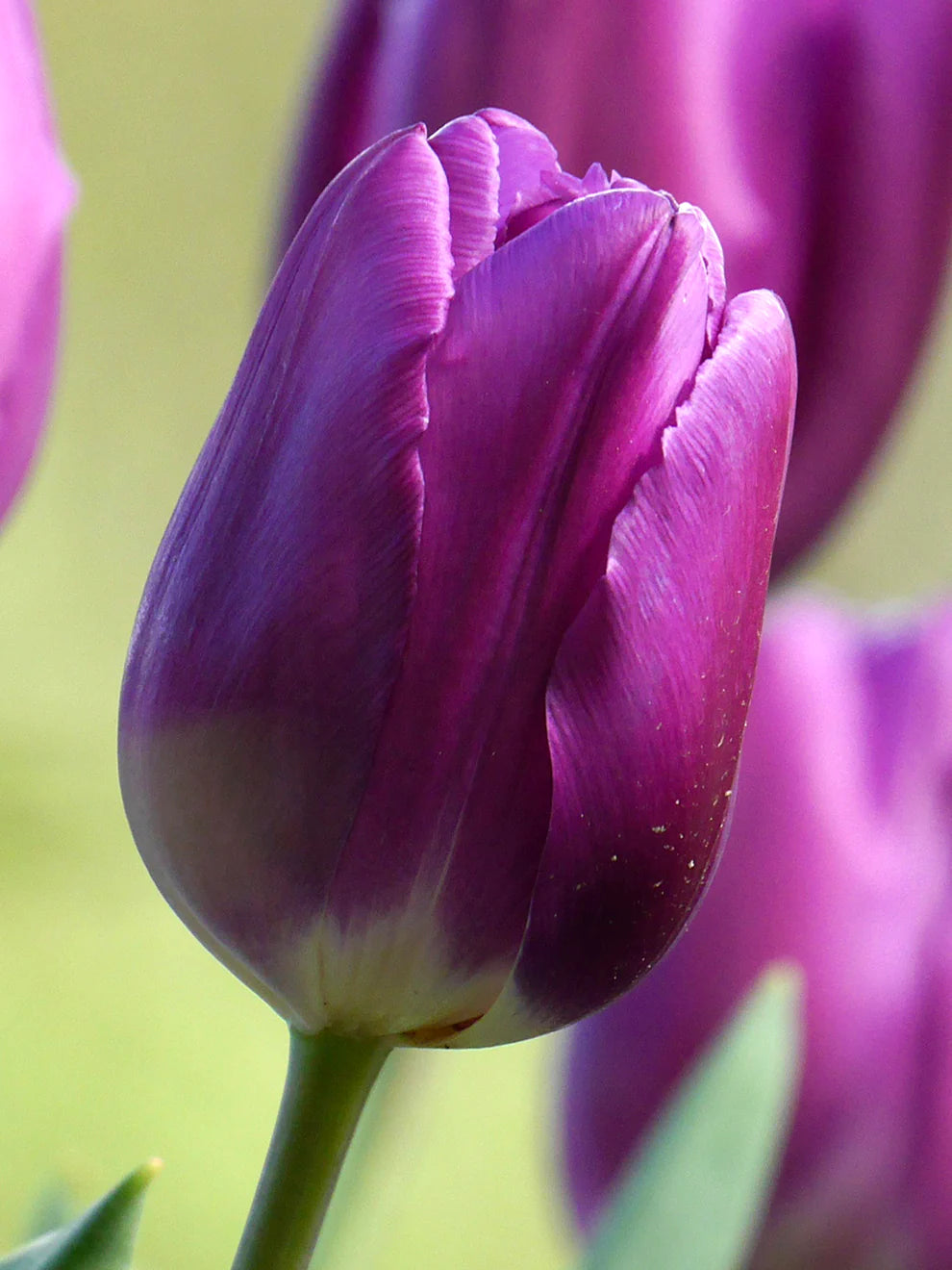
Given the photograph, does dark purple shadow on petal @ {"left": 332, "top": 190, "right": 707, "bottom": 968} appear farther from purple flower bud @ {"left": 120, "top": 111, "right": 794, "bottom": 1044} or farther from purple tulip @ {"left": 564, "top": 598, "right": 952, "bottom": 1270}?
purple tulip @ {"left": 564, "top": 598, "right": 952, "bottom": 1270}

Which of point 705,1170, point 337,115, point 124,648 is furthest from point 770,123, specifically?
point 124,648

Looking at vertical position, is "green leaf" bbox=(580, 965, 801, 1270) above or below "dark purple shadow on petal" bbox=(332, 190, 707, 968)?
below

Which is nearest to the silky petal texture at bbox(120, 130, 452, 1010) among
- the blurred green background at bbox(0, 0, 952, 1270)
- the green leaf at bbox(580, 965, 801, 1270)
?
the green leaf at bbox(580, 965, 801, 1270)

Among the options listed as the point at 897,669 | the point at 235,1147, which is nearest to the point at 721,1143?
the point at 897,669

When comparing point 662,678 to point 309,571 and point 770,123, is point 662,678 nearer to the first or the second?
point 309,571

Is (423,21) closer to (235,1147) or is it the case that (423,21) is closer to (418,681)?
(418,681)

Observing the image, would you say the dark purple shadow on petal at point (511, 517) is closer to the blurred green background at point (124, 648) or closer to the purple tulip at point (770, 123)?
the purple tulip at point (770, 123)

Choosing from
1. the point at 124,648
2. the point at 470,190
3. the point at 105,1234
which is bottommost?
the point at 124,648
